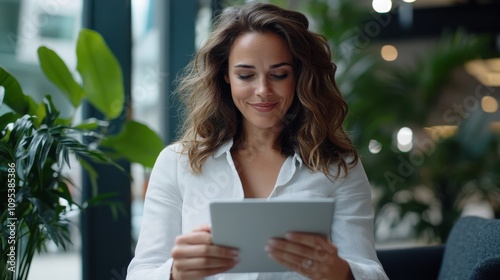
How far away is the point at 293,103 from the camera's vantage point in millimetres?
2158

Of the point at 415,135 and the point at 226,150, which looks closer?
the point at 226,150

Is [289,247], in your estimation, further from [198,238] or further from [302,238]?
[198,238]

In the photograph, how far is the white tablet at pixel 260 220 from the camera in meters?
1.52

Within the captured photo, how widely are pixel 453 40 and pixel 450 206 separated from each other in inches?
45.0

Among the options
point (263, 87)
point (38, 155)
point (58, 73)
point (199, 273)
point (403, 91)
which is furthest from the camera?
point (403, 91)

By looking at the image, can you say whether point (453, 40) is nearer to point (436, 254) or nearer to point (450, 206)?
point (450, 206)

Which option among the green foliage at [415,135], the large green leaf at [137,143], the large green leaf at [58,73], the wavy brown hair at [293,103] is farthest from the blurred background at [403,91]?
the wavy brown hair at [293,103]

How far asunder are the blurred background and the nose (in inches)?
54.3

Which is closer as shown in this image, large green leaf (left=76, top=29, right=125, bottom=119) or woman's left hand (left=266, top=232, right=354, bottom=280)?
woman's left hand (left=266, top=232, right=354, bottom=280)

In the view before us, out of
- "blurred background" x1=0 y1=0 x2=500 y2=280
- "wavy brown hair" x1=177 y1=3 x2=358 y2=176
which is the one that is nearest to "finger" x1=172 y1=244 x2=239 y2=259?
"wavy brown hair" x1=177 y1=3 x2=358 y2=176

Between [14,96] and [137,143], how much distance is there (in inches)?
21.1

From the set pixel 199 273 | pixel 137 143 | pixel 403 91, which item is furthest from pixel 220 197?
pixel 403 91

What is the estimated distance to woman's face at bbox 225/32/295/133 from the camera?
201cm

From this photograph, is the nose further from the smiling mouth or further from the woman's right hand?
the woman's right hand
